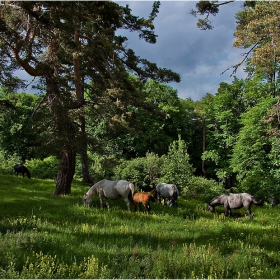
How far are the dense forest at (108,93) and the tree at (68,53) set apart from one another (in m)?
0.04

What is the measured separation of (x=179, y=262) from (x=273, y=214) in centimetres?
1047

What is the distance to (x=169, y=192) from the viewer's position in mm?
15609

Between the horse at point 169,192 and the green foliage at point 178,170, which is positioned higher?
the green foliage at point 178,170

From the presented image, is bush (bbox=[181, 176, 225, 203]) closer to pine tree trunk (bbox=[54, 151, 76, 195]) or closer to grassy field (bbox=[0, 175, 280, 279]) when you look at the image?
pine tree trunk (bbox=[54, 151, 76, 195])

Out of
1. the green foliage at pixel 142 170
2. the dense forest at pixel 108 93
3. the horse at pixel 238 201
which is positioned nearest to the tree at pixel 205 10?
the dense forest at pixel 108 93

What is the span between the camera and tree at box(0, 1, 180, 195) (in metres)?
9.09

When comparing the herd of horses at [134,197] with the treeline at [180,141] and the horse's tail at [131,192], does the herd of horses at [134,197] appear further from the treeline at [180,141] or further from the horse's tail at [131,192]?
the treeline at [180,141]

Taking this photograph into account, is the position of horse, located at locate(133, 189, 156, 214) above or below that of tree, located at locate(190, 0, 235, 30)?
below

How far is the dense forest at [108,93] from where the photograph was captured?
1109 cm

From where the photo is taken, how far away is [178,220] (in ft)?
36.8

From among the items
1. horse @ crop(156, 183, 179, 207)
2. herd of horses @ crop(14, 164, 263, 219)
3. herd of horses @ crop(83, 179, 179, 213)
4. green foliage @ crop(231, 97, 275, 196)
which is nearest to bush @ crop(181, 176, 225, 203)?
horse @ crop(156, 183, 179, 207)

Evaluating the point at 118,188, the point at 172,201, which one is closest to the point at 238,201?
the point at 172,201

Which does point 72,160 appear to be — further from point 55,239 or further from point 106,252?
point 106,252

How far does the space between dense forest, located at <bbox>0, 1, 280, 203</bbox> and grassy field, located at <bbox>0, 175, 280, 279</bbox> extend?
4.74 meters
